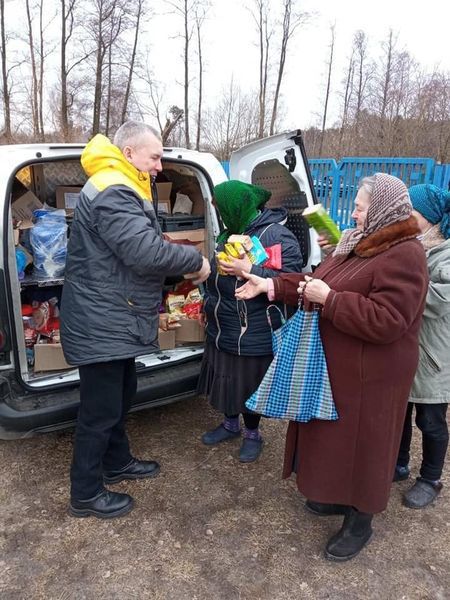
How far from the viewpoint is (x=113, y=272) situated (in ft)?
7.11

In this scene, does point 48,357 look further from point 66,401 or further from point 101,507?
point 101,507

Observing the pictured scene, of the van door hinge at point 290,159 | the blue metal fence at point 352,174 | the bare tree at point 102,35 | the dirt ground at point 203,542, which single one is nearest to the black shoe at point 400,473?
the dirt ground at point 203,542

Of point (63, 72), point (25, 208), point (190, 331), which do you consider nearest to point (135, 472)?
point (190, 331)

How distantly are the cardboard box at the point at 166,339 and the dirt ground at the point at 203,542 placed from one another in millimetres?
710

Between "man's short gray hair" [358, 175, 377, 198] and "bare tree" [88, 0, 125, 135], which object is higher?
"bare tree" [88, 0, 125, 135]

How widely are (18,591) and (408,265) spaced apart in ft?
6.63

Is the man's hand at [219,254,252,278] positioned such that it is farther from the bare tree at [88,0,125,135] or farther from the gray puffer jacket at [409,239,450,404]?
the bare tree at [88,0,125,135]

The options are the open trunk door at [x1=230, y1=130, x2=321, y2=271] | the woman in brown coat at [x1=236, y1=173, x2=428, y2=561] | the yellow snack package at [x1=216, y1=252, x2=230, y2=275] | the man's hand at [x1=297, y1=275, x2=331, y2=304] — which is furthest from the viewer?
the open trunk door at [x1=230, y1=130, x2=321, y2=271]

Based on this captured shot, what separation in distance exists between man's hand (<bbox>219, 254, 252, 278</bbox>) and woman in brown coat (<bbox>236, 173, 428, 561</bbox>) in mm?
418

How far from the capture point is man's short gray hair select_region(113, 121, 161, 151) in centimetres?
219

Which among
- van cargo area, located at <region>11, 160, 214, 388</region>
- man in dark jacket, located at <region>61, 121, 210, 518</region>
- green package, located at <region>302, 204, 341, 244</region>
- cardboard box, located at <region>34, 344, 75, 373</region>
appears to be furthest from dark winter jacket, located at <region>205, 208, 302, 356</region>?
cardboard box, located at <region>34, 344, 75, 373</region>

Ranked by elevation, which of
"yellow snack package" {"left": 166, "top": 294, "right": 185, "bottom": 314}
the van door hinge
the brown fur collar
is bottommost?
"yellow snack package" {"left": 166, "top": 294, "right": 185, "bottom": 314}

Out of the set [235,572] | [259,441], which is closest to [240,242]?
[259,441]

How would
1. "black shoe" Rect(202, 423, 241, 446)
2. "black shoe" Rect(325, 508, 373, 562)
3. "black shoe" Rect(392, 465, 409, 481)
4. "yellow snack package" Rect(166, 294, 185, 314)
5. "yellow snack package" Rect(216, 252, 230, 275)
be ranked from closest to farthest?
"black shoe" Rect(325, 508, 373, 562) → "yellow snack package" Rect(216, 252, 230, 275) → "black shoe" Rect(392, 465, 409, 481) → "black shoe" Rect(202, 423, 241, 446) → "yellow snack package" Rect(166, 294, 185, 314)
